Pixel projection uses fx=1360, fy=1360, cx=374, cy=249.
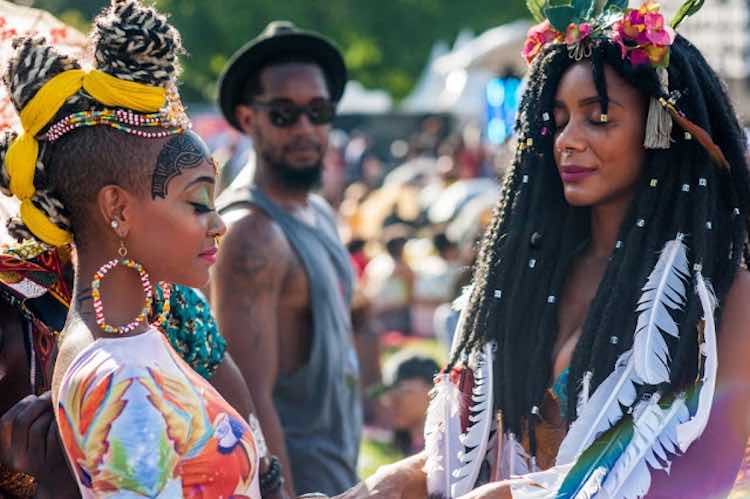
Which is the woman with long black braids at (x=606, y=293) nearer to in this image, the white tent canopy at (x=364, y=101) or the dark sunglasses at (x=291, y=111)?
the dark sunglasses at (x=291, y=111)

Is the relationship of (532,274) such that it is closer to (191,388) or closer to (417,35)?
(191,388)

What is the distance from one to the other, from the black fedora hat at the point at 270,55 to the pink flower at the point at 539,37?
1.99m

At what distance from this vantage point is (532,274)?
3.49m

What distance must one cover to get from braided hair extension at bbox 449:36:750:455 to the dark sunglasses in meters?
1.85

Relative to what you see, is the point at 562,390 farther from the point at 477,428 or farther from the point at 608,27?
the point at 608,27

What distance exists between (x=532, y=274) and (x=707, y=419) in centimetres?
65

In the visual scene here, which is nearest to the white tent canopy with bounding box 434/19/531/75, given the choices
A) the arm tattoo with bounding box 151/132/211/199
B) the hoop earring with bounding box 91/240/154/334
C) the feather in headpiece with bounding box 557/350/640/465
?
the feather in headpiece with bounding box 557/350/640/465

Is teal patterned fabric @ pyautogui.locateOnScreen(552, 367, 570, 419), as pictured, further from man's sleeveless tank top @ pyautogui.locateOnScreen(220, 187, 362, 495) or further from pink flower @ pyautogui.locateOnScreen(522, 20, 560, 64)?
man's sleeveless tank top @ pyautogui.locateOnScreen(220, 187, 362, 495)

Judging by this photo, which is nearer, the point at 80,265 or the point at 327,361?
the point at 80,265

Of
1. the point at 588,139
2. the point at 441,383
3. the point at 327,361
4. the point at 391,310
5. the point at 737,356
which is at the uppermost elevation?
the point at 588,139

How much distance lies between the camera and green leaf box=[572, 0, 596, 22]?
11.4ft

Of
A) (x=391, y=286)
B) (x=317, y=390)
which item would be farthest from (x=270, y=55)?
(x=391, y=286)

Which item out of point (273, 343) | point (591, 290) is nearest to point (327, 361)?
point (273, 343)

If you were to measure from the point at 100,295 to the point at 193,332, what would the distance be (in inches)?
23.8
